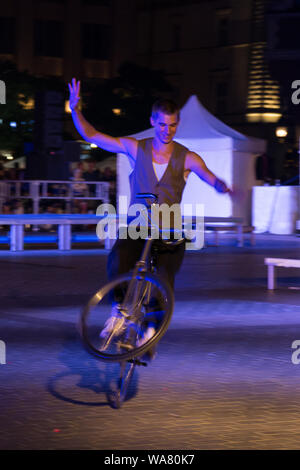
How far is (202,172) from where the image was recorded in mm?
6918

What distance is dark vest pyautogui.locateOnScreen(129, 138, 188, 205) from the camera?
6766 millimetres

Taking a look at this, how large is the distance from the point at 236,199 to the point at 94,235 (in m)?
19.3

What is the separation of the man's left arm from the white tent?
65.7 feet

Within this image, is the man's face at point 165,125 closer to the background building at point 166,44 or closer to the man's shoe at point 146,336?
the man's shoe at point 146,336

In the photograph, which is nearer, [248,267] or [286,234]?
[248,267]

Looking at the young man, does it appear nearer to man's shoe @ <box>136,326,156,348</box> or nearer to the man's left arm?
the man's left arm

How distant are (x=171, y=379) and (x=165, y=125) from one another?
1788 mm

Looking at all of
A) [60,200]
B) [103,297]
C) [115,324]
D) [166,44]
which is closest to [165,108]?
[103,297]

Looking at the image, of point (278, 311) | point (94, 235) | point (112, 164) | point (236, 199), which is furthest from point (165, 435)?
point (112, 164)

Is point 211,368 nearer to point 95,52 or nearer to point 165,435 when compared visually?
point 165,435

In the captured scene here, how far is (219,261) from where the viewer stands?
60.2 feet

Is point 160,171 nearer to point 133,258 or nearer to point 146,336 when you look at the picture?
point 133,258

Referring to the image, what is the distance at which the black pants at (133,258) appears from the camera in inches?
265

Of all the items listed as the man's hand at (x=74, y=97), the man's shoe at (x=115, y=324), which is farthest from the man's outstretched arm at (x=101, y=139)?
the man's shoe at (x=115, y=324)
